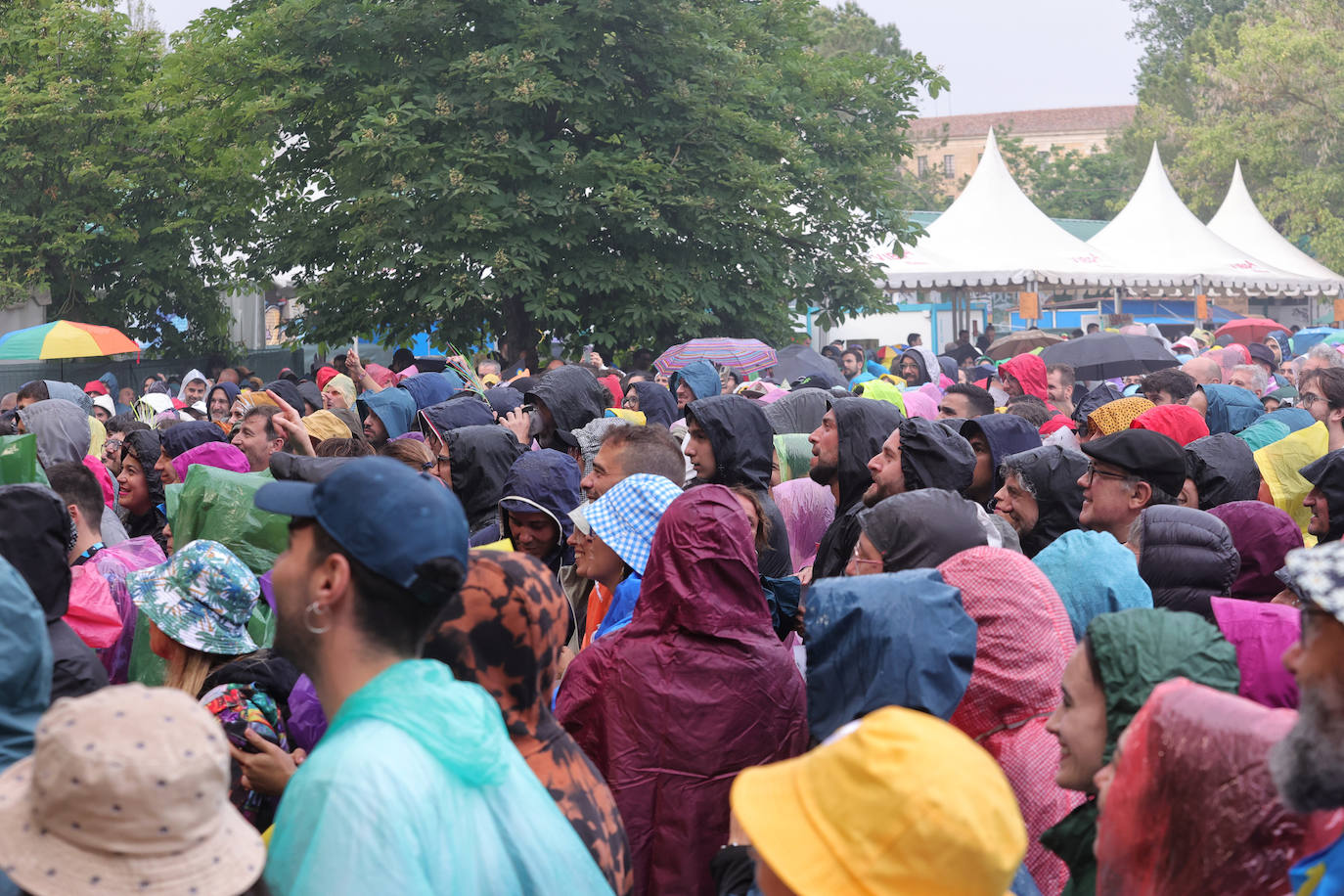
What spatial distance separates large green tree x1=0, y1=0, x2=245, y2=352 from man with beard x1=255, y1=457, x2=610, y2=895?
19289 millimetres

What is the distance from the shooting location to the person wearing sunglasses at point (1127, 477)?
5043mm

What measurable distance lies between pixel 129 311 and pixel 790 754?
856 inches

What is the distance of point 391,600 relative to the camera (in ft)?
7.22

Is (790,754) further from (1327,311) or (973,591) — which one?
(1327,311)

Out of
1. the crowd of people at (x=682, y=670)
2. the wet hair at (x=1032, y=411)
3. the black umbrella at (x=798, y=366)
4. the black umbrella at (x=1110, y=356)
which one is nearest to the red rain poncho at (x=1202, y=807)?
the crowd of people at (x=682, y=670)

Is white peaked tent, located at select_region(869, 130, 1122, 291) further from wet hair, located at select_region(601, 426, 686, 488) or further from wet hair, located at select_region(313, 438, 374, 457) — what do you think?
wet hair, located at select_region(601, 426, 686, 488)

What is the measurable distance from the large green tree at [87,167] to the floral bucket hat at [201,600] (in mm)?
17768

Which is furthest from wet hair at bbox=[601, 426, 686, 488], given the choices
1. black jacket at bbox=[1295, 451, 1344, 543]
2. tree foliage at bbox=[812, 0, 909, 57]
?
tree foliage at bbox=[812, 0, 909, 57]

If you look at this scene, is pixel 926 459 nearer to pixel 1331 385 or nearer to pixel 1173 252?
pixel 1331 385

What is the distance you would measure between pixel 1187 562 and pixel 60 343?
45.7 feet

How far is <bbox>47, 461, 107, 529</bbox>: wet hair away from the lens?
5.04 m

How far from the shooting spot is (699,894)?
3514 mm

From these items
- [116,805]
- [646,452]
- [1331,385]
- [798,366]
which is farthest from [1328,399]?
[798,366]

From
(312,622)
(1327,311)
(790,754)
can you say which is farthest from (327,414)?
(1327,311)
